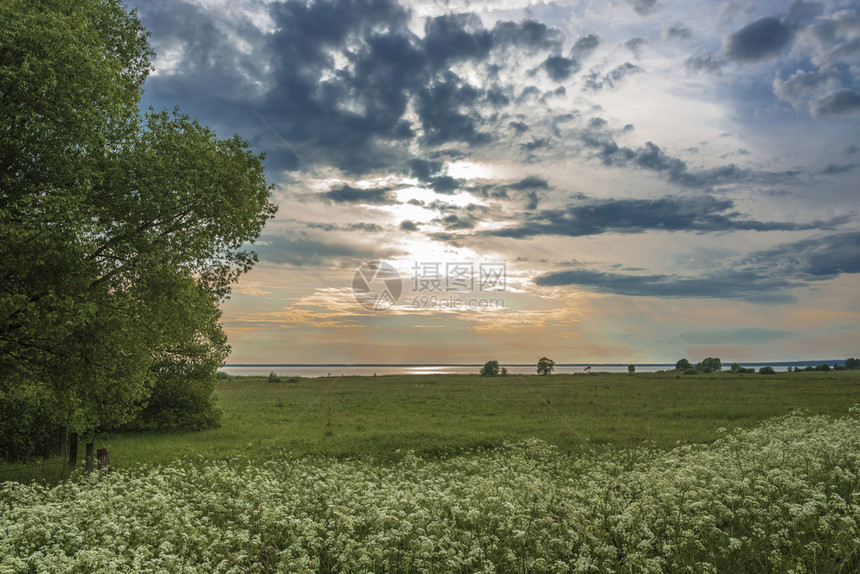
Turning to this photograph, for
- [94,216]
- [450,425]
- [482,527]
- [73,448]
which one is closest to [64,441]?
[73,448]

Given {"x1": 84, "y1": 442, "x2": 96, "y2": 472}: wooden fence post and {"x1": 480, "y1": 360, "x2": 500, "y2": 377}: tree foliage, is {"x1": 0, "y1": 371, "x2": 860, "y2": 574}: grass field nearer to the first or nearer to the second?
{"x1": 84, "y1": 442, "x2": 96, "y2": 472}: wooden fence post

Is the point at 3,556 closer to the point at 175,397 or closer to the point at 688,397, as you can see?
the point at 175,397

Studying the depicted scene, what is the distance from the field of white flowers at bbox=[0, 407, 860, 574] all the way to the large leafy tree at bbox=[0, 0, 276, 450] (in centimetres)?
539

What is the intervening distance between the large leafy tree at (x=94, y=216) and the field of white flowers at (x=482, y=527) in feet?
17.7

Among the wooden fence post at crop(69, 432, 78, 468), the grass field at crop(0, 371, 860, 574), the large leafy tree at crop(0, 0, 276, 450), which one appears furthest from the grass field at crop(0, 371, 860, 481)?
the large leafy tree at crop(0, 0, 276, 450)

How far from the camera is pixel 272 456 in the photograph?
2438 cm

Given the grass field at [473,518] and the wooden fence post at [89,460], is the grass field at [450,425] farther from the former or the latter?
the grass field at [473,518]

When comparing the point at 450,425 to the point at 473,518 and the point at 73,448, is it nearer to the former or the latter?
the point at 73,448

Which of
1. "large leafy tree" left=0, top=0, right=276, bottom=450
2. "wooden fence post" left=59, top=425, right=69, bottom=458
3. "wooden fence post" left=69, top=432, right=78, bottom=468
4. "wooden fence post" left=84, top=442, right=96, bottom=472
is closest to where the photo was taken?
"large leafy tree" left=0, top=0, right=276, bottom=450

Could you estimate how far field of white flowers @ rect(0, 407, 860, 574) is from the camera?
8711 millimetres

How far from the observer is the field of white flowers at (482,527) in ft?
28.6

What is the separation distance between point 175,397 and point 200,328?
17496mm

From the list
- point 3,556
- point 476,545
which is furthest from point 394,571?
point 3,556

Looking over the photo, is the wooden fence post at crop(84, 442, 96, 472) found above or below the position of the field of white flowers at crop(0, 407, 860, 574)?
below
